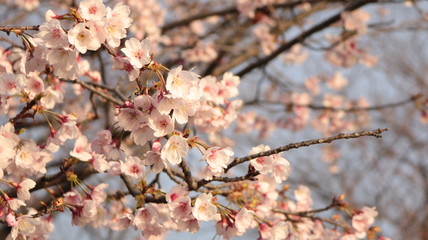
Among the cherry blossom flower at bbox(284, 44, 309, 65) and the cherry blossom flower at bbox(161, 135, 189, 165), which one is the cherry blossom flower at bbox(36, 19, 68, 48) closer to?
the cherry blossom flower at bbox(161, 135, 189, 165)

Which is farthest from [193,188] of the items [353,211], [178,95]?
[353,211]

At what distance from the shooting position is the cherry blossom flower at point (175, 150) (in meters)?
1.82

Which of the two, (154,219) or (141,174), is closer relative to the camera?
(154,219)

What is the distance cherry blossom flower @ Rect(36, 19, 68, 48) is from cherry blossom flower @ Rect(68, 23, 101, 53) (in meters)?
0.04

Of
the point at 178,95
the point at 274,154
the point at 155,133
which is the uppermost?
the point at 178,95

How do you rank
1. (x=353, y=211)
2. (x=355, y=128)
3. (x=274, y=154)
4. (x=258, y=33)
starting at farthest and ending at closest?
1. (x=355, y=128)
2. (x=258, y=33)
3. (x=353, y=211)
4. (x=274, y=154)

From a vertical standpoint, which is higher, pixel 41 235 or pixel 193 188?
pixel 193 188

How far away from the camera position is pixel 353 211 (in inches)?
104

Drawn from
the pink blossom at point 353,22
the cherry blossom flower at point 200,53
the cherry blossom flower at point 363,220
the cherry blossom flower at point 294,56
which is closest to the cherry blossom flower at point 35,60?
the cherry blossom flower at point 363,220

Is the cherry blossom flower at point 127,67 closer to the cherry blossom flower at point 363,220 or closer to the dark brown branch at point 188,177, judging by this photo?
the dark brown branch at point 188,177

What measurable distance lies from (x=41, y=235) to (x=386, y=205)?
34.5 ft

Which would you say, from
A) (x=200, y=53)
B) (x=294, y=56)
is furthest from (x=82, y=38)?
(x=294, y=56)

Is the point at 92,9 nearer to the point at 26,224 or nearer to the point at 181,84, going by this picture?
the point at 181,84

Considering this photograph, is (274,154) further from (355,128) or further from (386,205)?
(386,205)
